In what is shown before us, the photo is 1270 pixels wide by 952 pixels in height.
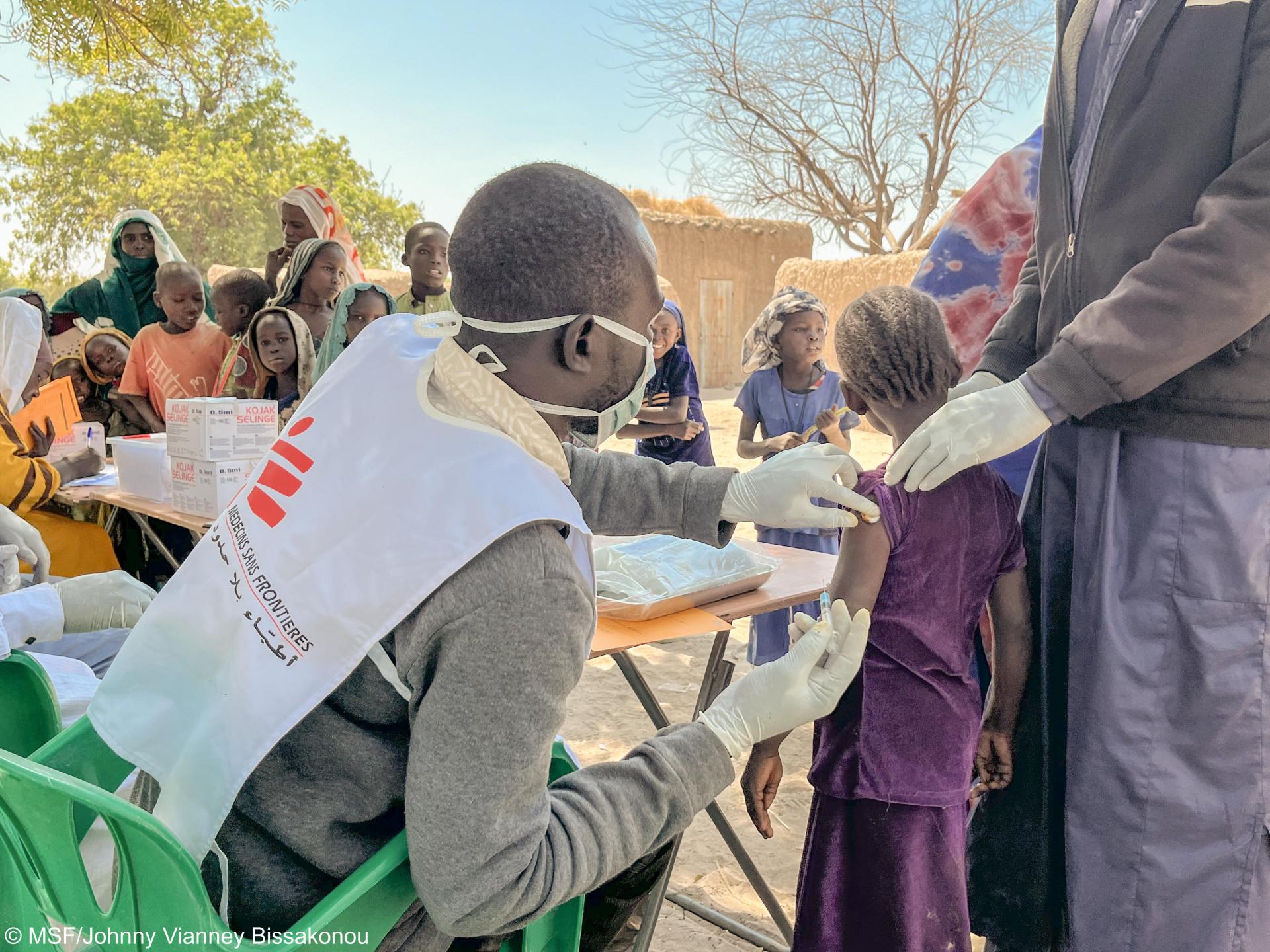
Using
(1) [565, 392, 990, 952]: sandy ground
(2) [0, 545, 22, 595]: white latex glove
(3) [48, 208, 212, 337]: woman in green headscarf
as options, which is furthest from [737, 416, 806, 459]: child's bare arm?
(3) [48, 208, 212, 337]: woman in green headscarf

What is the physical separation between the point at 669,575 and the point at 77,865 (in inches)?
44.7

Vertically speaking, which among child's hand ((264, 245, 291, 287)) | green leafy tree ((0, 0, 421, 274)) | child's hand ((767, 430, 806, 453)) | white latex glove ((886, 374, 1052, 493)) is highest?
green leafy tree ((0, 0, 421, 274))

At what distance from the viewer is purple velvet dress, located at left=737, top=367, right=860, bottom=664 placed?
3602 mm

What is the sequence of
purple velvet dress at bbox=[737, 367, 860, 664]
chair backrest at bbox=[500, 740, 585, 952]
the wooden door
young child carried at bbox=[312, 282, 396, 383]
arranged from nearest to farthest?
chair backrest at bbox=[500, 740, 585, 952], purple velvet dress at bbox=[737, 367, 860, 664], young child carried at bbox=[312, 282, 396, 383], the wooden door

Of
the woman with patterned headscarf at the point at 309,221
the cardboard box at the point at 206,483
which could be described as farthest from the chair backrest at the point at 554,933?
the woman with patterned headscarf at the point at 309,221

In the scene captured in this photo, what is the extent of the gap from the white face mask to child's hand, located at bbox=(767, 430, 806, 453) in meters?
2.45

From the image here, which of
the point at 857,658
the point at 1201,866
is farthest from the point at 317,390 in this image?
the point at 1201,866

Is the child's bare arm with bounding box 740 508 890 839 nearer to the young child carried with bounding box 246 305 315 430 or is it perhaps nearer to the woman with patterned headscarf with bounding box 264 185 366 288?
the young child carried with bounding box 246 305 315 430

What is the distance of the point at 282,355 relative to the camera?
13.5 ft

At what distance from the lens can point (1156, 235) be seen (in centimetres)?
143

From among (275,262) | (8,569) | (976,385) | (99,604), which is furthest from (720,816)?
(275,262)

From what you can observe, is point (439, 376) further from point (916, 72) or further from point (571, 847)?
point (916, 72)

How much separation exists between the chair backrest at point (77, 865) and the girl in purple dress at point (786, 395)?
2.82 meters

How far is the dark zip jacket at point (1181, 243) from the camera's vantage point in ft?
4.27
